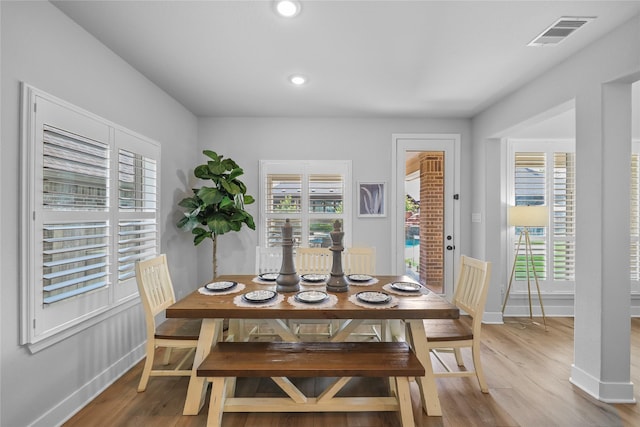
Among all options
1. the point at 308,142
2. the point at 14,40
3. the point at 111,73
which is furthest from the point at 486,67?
the point at 14,40

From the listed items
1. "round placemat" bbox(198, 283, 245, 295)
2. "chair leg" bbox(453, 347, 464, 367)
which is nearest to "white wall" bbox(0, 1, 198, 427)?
"round placemat" bbox(198, 283, 245, 295)

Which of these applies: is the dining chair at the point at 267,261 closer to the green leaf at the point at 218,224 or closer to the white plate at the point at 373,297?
the green leaf at the point at 218,224

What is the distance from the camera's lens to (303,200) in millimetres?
4062

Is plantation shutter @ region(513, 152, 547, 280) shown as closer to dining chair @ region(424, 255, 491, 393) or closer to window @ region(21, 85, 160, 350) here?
dining chair @ region(424, 255, 491, 393)

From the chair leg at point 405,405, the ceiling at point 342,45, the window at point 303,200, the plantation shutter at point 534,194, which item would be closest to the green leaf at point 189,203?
the window at point 303,200

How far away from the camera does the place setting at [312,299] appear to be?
1923 mm

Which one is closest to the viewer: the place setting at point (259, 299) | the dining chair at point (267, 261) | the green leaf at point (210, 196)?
the place setting at point (259, 299)

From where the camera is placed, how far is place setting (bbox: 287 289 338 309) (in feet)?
6.31

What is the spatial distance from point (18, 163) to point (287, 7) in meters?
1.74

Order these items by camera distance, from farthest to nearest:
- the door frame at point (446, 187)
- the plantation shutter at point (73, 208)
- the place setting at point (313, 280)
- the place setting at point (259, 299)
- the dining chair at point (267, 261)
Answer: the door frame at point (446, 187), the dining chair at point (267, 261), the place setting at point (313, 280), the place setting at point (259, 299), the plantation shutter at point (73, 208)

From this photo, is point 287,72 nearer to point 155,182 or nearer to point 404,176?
point 155,182

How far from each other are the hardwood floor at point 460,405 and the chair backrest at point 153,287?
52 cm

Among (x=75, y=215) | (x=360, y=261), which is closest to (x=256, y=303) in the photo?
(x=75, y=215)

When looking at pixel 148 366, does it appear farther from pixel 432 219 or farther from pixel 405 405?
pixel 432 219
